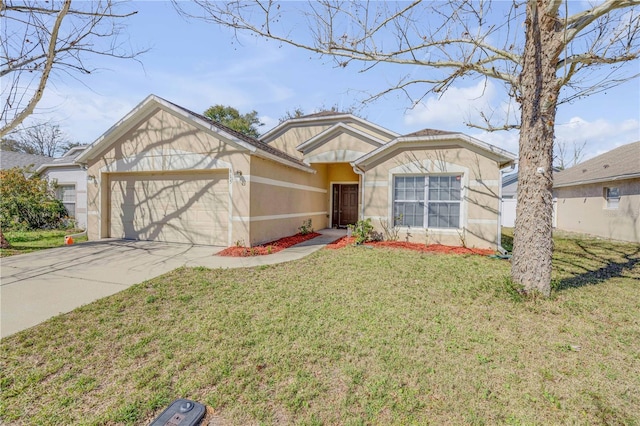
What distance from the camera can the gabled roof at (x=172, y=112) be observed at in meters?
8.92

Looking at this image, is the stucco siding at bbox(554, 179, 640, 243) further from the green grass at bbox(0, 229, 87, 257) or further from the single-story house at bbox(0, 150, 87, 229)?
the single-story house at bbox(0, 150, 87, 229)

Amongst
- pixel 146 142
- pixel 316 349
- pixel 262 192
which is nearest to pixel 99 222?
pixel 146 142

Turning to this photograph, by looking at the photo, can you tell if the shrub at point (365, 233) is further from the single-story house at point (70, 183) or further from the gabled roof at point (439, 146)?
the single-story house at point (70, 183)

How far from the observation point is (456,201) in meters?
9.86

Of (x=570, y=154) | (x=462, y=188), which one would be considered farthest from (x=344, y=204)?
(x=570, y=154)

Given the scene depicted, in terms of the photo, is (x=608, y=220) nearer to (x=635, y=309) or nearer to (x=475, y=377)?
(x=635, y=309)

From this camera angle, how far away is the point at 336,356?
337cm

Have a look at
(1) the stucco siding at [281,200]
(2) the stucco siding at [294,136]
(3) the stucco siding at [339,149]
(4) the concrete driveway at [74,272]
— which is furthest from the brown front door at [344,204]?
(4) the concrete driveway at [74,272]

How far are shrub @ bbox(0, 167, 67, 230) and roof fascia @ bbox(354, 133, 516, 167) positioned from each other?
15.6 metres

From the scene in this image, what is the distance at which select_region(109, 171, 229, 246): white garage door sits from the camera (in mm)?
9555

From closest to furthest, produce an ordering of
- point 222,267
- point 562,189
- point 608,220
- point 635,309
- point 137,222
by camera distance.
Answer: point 635,309, point 222,267, point 137,222, point 608,220, point 562,189

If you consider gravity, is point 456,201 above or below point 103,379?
above

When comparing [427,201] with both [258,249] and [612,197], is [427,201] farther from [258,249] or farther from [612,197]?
[612,197]

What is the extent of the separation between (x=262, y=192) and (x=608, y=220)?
1653cm
